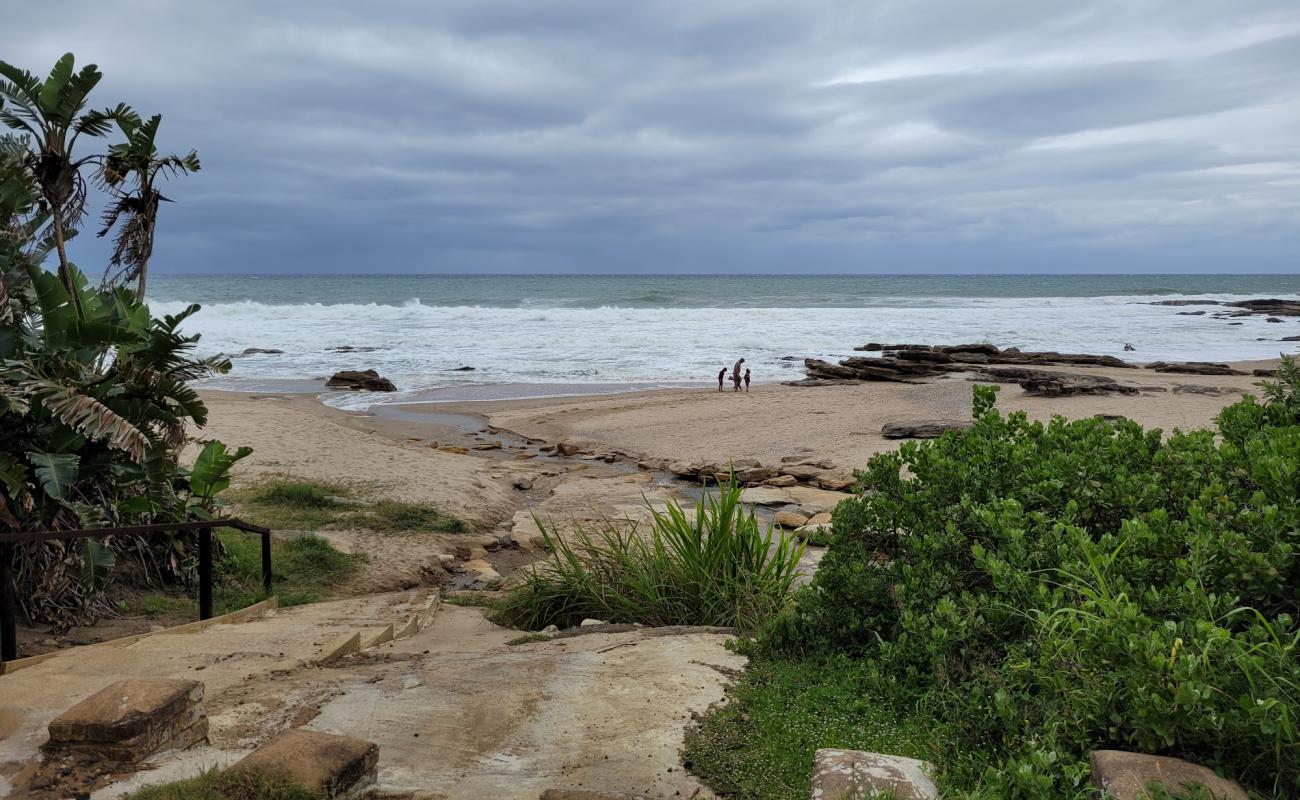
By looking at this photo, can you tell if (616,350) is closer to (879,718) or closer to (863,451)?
(863,451)

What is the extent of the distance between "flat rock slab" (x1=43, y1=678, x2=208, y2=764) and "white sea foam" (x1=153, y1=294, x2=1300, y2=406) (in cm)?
2020

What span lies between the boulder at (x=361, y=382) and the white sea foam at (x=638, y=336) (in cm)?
66

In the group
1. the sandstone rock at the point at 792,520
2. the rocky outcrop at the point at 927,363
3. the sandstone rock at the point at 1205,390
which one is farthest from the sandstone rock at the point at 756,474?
the sandstone rock at the point at 1205,390

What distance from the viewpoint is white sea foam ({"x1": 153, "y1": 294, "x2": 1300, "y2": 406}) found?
30297 millimetres

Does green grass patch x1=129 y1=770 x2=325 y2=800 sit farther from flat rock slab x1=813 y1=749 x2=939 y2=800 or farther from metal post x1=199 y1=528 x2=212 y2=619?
metal post x1=199 y1=528 x2=212 y2=619

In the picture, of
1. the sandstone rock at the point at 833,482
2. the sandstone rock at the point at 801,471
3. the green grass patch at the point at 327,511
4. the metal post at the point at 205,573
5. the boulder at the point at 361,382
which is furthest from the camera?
the boulder at the point at 361,382

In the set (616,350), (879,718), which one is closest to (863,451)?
(879,718)

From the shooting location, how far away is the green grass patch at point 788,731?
11.6 ft

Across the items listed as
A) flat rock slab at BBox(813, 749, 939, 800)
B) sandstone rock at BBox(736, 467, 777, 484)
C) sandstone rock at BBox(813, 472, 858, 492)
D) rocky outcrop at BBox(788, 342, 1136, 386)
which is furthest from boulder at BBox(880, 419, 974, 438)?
flat rock slab at BBox(813, 749, 939, 800)

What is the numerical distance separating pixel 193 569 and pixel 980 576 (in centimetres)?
670

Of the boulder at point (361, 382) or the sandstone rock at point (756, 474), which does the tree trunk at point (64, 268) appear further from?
the boulder at point (361, 382)

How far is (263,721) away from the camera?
13.9ft

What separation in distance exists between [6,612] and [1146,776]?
19.6 feet

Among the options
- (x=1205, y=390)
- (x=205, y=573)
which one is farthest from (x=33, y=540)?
(x=1205, y=390)
